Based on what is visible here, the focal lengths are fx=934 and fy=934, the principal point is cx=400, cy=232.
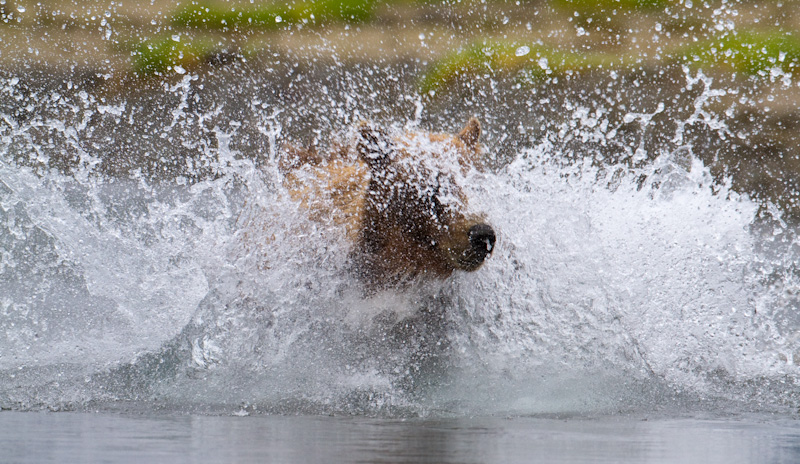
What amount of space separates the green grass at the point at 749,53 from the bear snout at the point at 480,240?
269 inches

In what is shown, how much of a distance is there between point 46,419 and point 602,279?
6.91 feet

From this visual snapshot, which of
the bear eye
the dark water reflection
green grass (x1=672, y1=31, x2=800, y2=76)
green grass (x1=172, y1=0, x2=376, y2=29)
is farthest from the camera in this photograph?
green grass (x1=172, y1=0, x2=376, y2=29)

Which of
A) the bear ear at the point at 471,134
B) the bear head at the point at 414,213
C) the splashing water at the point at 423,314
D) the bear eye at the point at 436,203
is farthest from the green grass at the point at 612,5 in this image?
the bear eye at the point at 436,203

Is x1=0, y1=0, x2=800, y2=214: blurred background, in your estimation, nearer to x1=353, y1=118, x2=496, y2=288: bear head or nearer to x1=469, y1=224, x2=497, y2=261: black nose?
x1=353, y1=118, x2=496, y2=288: bear head

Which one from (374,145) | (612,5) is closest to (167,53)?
(612,5)

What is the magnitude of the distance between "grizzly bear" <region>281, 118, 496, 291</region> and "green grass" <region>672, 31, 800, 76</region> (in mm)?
6405

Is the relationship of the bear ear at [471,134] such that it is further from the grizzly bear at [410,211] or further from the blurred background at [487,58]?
the blurred background at [487,58]

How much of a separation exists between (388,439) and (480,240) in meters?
1.31

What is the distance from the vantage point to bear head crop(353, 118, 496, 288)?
3.33m

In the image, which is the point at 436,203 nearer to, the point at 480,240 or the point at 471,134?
the point at 480,240

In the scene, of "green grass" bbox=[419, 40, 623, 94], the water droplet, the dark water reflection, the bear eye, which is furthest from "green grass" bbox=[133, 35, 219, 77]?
the dark water reflection

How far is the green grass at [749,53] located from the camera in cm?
928

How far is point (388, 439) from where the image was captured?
2045 millimetres

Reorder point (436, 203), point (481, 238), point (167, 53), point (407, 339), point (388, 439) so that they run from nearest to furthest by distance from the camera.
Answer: point (388, 439)
point (481, 238)
point (436, 203)
point (407, 339)
point (167, 53)
